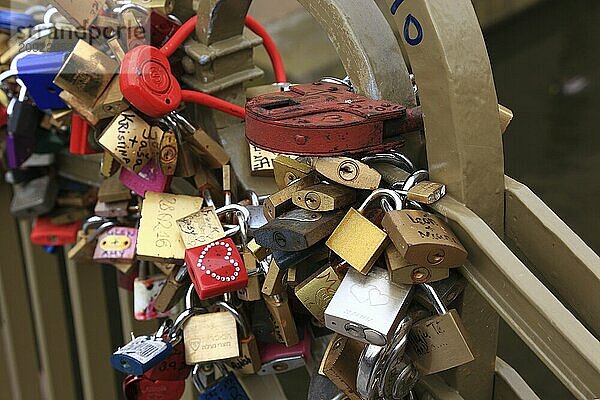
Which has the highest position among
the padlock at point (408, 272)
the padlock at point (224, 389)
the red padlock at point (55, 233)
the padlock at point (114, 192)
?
the padlock at point (408, 272)

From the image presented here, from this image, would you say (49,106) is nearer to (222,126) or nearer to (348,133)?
(222,126)

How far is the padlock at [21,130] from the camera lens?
1.01 meters

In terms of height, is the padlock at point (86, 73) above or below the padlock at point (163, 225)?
above

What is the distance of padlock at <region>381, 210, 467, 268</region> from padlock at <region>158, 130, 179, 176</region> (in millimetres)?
290

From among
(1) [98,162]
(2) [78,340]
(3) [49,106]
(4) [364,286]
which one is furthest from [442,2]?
(2) [78,340]

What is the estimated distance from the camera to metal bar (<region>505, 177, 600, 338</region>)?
0.55 m

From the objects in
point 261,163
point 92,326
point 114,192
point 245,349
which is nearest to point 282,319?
point 245,349

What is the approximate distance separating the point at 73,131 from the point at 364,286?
461mm

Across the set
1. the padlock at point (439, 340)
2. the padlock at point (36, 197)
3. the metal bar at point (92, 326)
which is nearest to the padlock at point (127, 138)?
the padlock at point (439, 340)

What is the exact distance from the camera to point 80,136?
88 centimetres

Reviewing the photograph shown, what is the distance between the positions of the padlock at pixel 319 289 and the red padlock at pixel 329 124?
0.10 meters

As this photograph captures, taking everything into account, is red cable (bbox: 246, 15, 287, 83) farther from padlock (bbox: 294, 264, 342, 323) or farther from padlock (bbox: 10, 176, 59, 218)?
padlock (bbox: 10, 176, 59, 218)

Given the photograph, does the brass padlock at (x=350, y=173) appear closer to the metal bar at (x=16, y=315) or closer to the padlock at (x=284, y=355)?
the padlock at (x=284, y=355)

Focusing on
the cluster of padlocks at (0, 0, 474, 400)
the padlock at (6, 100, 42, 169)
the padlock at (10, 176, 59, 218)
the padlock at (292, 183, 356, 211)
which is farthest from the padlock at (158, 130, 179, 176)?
the padlock at (10, 176, 59, 218)
